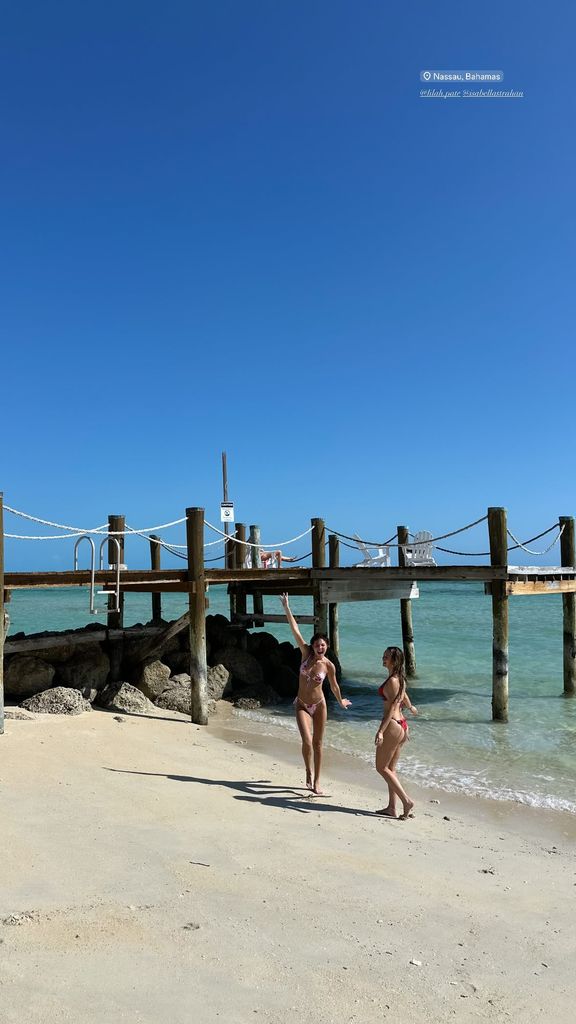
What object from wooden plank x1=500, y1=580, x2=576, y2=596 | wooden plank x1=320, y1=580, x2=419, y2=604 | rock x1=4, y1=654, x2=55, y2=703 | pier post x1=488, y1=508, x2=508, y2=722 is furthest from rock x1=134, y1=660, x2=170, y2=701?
wooden plank x1=500, y1=580, x2=576, y2=596

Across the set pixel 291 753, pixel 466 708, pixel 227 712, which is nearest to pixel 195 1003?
pixel 291 753

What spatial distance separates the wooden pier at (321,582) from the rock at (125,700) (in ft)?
2.69

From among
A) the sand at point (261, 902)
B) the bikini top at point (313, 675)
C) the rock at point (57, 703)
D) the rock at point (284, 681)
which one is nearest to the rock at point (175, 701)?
the rock at point (57, 703)

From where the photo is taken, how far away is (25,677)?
1128 cm

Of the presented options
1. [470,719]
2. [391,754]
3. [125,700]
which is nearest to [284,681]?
[470,719]

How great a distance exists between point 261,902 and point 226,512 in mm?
11206

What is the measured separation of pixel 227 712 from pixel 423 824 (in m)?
6.62

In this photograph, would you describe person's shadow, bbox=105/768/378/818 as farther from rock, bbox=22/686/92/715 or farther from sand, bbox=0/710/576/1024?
rock, bbox=22/686/92/715

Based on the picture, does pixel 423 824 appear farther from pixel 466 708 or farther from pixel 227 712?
pixel 466 708

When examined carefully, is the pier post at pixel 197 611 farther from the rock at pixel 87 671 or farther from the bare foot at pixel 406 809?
the bare foot at pixel 406 809

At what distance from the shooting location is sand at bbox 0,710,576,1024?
3486mm

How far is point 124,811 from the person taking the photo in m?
6.28

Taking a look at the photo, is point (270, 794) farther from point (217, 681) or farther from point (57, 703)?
point (217, 681)

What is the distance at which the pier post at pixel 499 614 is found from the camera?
13195mm
